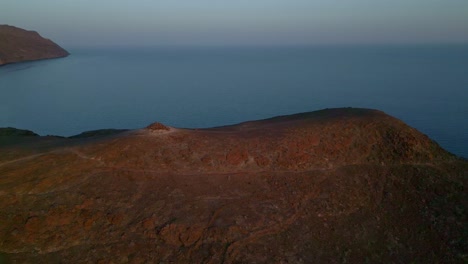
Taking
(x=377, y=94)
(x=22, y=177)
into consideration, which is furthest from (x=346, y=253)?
(x=377, y=94)

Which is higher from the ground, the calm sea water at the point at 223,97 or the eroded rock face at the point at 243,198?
the eroded rock face at the point at 243,198

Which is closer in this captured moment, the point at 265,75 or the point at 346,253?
the point at 346,253

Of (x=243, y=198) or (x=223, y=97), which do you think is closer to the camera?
(x=243, y=198)

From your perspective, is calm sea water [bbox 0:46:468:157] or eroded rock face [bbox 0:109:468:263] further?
calm sea water [bbox 0:46:468:157]

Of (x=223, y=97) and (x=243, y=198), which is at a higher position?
(x=243, y=198)

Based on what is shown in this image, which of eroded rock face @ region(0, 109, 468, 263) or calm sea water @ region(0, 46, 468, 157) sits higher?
eroded rock face @ region(0, 109, 468, 263)

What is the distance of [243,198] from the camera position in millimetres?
20781

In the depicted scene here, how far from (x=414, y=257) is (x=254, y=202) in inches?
339

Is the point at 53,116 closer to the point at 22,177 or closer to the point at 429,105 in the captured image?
the point at 22,177

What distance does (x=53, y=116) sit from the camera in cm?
8538

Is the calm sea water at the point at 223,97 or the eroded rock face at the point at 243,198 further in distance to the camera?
the calm sea water at the point at 223,97

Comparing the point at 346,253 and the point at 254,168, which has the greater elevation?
the point at 254,168

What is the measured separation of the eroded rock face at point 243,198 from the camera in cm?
1745

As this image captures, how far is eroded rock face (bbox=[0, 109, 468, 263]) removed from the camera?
1745cm
